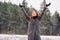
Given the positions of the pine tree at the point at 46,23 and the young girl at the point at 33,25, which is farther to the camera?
the pine tree at the point at 46,23

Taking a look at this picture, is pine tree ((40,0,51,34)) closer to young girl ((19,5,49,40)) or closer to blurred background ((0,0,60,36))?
blurred background ((0,0,60,36))

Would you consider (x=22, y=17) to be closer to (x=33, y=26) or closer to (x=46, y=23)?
(x=46, y=23)

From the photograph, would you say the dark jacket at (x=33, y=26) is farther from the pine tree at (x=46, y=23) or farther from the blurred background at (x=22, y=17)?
the pine tree at (x=46, y=23)

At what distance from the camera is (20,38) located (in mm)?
4121

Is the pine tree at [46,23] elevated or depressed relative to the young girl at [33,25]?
depressed

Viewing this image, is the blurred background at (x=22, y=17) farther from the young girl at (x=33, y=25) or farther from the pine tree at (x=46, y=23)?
the young girl at (x=33, y=25)

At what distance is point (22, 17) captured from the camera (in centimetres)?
670

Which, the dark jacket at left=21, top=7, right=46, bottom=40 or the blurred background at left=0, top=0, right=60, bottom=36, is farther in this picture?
the blurred background at left=0, top=0, right=60, bottom=36

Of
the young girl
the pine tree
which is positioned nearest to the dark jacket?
the young girl

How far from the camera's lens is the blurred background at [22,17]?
6457mm

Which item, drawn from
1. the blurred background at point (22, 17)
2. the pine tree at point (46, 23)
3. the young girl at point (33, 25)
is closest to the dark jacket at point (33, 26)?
the young girl at point (33, 25)

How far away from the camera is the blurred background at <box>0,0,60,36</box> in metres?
6.46

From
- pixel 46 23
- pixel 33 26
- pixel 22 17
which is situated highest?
pixel 33 26

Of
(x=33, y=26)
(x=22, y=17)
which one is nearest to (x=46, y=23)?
(x=22, y=17)
